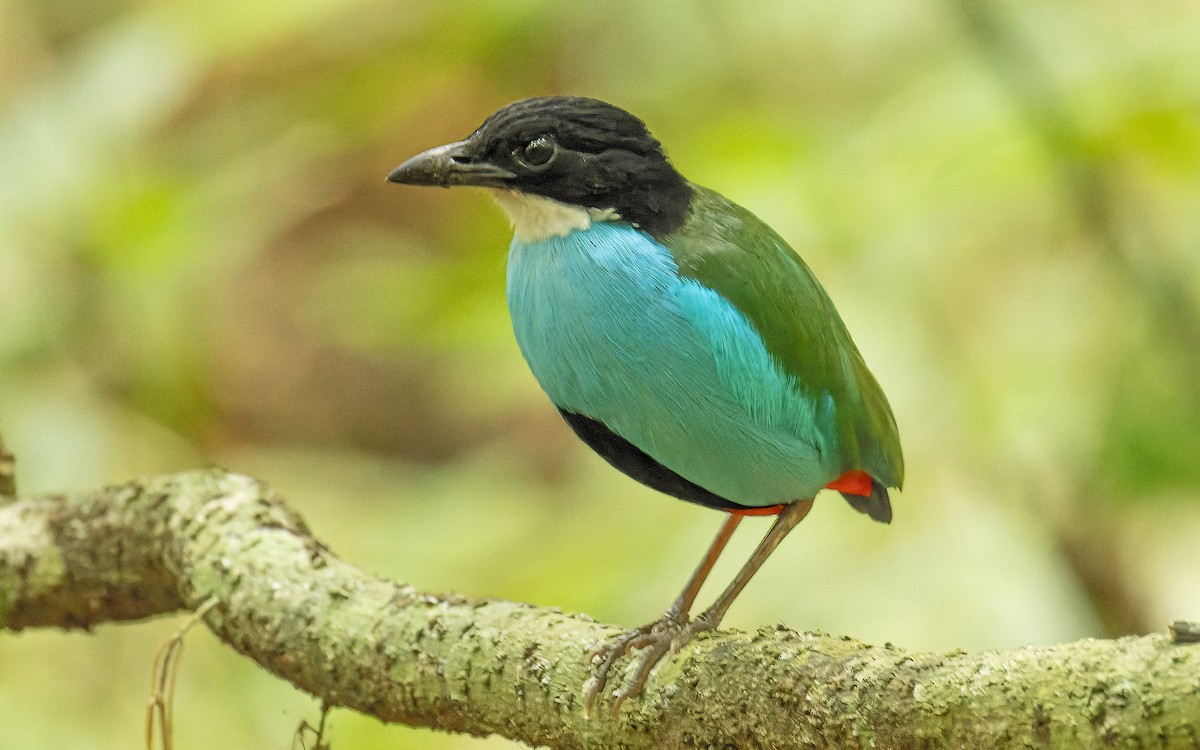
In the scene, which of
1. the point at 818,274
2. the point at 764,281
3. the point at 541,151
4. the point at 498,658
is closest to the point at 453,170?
the point at 541,151

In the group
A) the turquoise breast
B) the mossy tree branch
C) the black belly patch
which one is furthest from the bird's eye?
the mossy tree branch

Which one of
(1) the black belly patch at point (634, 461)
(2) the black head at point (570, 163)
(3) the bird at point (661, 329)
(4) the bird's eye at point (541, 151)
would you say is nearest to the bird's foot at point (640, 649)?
Result: (3) the bird at point (661, 329)

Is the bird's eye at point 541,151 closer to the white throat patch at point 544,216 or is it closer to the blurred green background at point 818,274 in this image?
the white throat patch at point 544,216

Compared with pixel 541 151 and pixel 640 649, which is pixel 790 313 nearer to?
pixel 541 151

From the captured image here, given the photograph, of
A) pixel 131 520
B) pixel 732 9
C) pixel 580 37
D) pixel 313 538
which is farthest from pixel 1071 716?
pixel 580 37

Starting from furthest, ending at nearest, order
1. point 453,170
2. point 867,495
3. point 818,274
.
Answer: point 818,274
point 867,495
point 453,170

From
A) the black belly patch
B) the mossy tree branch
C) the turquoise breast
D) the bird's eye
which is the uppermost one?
the bird's eye

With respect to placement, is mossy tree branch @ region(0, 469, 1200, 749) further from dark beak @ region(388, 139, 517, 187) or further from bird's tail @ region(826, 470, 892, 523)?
dark beak @ region(388, 139, 517, 187)

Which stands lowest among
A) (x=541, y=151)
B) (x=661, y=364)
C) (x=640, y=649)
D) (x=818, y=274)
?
(x=640, y=649)
